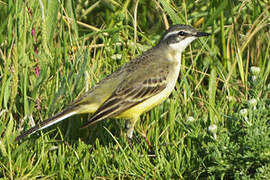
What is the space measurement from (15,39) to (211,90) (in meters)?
2.37

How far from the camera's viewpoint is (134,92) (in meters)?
6.08

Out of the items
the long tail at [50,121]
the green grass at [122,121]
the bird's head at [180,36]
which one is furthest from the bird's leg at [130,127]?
the bird's head at [180,36]

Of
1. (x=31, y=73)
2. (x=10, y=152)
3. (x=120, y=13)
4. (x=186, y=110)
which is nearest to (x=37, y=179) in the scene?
(x=10, y=152)

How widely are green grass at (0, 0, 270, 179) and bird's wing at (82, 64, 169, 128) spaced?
0.84 feet

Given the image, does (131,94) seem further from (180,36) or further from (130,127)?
(180,36)

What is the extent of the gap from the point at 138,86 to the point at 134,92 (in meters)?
0.12

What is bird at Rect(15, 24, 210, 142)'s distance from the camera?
5832 millimetres

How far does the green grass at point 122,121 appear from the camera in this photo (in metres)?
4.93

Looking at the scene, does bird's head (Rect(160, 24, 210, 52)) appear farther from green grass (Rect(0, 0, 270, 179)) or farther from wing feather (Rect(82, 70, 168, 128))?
wing feather (Rect(82, 70, 168, 128))

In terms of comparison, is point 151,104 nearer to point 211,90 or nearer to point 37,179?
point 211,90

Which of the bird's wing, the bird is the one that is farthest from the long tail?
the bird's wing

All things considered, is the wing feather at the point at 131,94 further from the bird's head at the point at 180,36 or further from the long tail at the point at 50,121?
the bird's head at the point at 180,36

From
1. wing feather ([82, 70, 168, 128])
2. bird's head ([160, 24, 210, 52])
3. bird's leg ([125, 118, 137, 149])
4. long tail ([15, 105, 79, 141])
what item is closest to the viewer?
long tail ([15, 105, 79, 141])

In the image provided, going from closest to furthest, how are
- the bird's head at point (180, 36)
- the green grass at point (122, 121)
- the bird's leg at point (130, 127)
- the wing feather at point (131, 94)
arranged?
1. the green grass at point (122, 121)
2. the wing feather at point (131, 94)
3. the bird's leg at point (130, 127)
4. the bird's head at point (180, 36)
